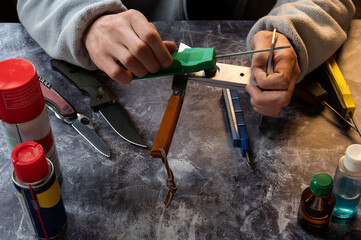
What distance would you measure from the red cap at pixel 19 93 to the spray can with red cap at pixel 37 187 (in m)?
0.06

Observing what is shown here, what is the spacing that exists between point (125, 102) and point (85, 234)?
Result: 345mm

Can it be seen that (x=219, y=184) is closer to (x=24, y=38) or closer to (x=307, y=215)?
(x=307, y=215)

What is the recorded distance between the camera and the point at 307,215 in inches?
30.9

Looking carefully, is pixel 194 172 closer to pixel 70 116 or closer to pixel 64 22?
pixel 70 116

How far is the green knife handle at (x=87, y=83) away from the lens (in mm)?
992

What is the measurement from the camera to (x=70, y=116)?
3.16 feet

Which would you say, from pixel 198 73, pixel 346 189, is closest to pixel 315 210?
pixel 346 189

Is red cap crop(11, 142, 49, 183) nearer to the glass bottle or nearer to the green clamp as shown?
the green clamp

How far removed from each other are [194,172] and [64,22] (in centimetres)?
48

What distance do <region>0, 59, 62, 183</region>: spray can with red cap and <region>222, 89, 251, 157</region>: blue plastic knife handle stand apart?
0.38 metres

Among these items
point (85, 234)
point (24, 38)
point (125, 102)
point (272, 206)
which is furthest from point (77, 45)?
point (272, 206)

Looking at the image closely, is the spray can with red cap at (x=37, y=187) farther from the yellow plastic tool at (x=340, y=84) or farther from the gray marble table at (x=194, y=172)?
the yellow plastic tool at (x=340, y=84)

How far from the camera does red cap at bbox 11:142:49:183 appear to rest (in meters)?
0.66

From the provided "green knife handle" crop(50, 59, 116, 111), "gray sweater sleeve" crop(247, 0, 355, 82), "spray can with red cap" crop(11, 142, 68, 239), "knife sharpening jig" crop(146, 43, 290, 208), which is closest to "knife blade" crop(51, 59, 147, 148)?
"green knife handle" crop(50, 59, 116, 111)
